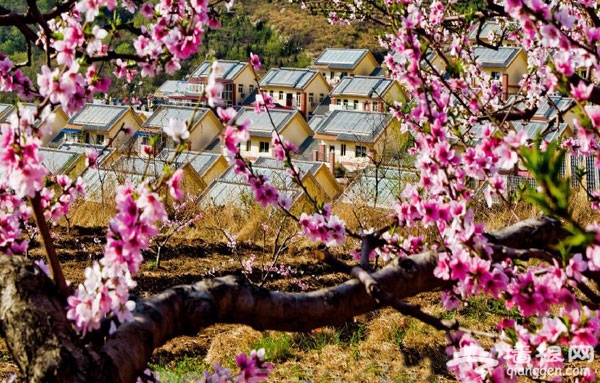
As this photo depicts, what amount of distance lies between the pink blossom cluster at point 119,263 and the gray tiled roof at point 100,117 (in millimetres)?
45287

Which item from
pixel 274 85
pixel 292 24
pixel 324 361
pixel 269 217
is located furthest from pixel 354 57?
pixel 324 361

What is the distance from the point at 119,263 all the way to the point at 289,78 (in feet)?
179

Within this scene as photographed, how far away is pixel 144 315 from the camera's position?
2055 millimetres

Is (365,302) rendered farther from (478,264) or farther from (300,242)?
(300,242)

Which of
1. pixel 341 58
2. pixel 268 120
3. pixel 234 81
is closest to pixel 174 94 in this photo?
pixel 234 81

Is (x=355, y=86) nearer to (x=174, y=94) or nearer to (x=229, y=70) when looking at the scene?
(x=229, y=70)

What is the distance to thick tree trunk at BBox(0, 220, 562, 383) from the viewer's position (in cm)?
188

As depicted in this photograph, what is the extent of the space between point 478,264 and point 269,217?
6101 millimetres

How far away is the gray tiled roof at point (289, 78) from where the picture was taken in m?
54.6

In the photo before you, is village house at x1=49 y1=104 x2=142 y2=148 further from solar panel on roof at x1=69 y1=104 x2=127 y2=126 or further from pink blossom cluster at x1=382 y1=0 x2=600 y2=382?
pink blossom cluster at x1=382 y1=0 x2=600 y2=382

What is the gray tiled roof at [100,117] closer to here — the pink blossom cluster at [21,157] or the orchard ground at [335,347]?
the orchard ground at [335,347]

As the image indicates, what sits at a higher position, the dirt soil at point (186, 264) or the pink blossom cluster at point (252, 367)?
the dirt soil at point (186, 264)

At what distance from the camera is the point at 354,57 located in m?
58.7

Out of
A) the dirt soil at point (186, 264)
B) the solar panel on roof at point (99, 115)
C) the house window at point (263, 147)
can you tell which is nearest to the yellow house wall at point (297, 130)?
the house window at point (263, 147)
